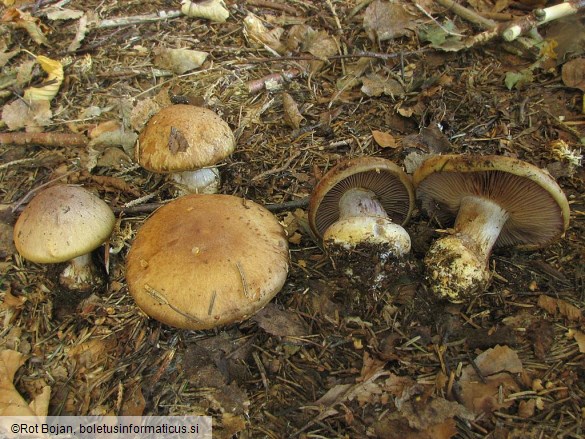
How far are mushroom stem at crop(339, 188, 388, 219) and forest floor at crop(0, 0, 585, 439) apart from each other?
36 cm

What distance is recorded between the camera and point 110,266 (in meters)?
3.22

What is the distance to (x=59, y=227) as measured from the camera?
2807 mm

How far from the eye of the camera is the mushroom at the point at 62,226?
279 cm

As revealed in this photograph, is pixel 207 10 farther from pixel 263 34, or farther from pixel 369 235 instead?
pixel 369 235

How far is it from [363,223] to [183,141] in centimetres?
137

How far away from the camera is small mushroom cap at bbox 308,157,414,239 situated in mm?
2707

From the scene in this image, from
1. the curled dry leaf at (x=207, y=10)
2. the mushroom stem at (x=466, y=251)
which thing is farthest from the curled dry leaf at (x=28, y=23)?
the mushroom stem at (x=466, y=251)

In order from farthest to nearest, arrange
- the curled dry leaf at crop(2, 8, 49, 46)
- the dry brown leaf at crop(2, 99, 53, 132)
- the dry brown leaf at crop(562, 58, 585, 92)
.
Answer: the curled dry leaf at crop(2, 8, 49, 46) → the dry brown leaf at crop(2, 99, 53, 132) → the dry brown leaf at crop(562, 58, 585, 92)

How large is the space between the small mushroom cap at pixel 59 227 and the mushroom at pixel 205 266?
0.36m

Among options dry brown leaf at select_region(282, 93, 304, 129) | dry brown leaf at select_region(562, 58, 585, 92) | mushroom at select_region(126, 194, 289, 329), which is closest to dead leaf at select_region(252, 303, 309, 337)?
mushroom at select_region(126, 194, 289, 329)

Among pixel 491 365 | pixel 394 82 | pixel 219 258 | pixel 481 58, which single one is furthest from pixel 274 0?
pixel 491 365

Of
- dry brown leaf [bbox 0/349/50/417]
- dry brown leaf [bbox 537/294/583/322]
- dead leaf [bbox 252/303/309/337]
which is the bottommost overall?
dry brown leaf [bbox 0/349/50/417]

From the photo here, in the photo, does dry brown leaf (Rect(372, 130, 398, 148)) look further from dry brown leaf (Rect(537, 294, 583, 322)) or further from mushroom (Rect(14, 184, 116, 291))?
mushroom (Rect(14, 184, 116, 291))

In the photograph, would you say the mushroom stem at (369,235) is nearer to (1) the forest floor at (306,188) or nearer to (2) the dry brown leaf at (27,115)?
(1) the forest floor at (306,188)
